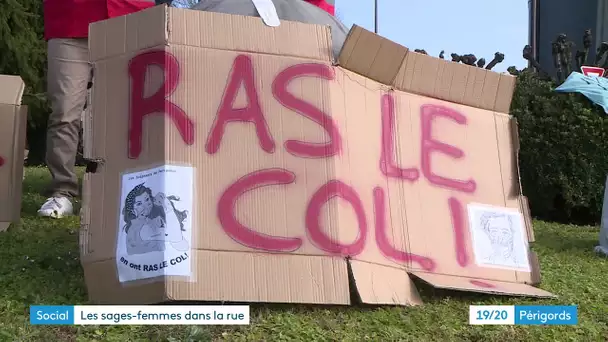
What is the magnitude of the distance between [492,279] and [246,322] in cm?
98

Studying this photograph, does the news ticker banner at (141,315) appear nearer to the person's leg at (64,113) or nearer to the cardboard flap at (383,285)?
the cardboard flap at (383,285)

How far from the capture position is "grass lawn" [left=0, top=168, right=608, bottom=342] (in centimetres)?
213

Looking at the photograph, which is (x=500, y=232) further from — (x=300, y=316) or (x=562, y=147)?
(x=562, y=147)

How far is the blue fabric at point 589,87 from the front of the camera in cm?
488

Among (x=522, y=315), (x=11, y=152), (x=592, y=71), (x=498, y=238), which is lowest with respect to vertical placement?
(x=522, y=315)

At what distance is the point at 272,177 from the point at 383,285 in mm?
512

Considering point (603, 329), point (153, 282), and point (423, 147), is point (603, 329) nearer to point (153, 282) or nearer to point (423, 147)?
point (423, 147)

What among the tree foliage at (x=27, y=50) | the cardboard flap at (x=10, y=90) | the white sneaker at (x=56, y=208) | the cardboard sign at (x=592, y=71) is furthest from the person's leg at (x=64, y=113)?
the tree foliage at (x=27, y=50)

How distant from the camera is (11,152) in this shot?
→ 3424 mm

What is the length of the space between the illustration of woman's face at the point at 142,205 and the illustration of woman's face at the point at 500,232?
1.27m

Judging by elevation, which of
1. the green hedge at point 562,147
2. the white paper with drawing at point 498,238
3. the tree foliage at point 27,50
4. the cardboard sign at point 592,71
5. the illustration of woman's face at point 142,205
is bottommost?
the white paper with drawing at point 498,238

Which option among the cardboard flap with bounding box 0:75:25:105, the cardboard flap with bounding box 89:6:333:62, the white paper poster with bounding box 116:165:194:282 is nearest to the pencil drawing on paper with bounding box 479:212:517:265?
the cardboard flap with bounding box 89:6:333:62

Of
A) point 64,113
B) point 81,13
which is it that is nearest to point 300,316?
point 64,113

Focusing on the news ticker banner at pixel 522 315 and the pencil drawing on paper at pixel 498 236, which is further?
the pencil drawing on paper at pixel 498 236
